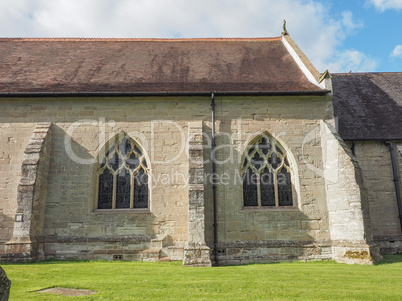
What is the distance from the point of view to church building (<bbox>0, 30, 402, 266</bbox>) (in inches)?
417

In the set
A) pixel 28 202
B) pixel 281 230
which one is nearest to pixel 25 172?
pixel 28 202

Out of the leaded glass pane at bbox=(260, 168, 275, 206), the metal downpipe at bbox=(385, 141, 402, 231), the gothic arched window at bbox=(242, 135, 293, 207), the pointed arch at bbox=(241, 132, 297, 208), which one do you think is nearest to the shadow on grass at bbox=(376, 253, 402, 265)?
the metal downpipe at bbox=(385, 141, 402, 231)

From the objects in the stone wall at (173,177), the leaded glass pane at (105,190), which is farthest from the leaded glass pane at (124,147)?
the leaded glass pane at (105,190)

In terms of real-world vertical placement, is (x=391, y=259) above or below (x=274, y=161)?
below

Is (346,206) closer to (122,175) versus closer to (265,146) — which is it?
(265,146)

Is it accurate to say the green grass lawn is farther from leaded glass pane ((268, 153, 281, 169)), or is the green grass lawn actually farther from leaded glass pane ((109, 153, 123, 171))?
leaded glass pane ((268, 153, 281, 169))

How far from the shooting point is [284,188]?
11656 millimetres

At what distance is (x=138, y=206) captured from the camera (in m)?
11.4

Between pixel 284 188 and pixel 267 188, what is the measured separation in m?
0.62

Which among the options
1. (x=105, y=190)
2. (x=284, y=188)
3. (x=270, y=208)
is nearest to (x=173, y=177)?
(x=105, y=190)

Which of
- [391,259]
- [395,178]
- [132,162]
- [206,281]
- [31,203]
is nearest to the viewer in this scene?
[206,281]

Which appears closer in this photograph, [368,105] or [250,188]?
[250,188]

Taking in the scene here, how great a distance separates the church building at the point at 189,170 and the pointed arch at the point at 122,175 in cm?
4

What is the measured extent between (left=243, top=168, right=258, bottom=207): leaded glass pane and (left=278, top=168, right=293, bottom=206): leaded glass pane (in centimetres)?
90
